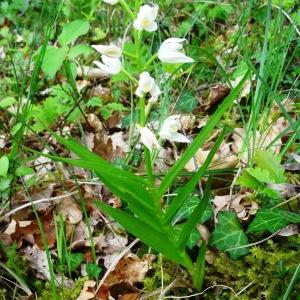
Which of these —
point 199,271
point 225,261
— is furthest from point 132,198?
point 225,261

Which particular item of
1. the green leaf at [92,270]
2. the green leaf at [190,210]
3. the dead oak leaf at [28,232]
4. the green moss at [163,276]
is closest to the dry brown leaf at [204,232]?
the green leaf at [190,210]

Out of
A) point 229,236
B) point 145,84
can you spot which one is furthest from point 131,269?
point 145,84

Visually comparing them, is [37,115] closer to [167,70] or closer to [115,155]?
[115,155]

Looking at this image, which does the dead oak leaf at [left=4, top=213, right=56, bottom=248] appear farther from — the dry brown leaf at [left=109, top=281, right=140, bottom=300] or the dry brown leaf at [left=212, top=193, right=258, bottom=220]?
the dry brown leaf at [left=212, top=193, right=258, bottom=220]

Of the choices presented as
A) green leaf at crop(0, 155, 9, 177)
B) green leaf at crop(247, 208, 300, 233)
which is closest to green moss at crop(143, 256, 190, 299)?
green leaf at crop(247, 208, 300, 233)

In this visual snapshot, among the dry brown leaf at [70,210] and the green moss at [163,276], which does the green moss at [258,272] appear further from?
the dry brown leaf at [70,210]

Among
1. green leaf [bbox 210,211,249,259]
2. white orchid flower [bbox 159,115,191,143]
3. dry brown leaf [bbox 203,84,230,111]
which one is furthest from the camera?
dry brown leaf [bbox 203,84,230,111]

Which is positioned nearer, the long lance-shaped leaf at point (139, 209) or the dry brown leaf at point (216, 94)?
the long lance-shaped leaf at point (139, 209)
